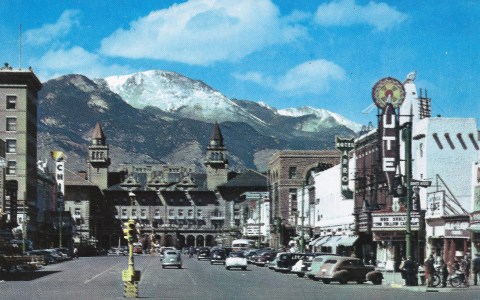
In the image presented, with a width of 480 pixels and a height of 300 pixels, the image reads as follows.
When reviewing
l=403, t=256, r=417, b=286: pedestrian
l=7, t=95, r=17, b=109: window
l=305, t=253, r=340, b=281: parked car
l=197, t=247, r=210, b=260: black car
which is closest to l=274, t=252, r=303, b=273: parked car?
l=305, t=253, r=340, b=281: parked car

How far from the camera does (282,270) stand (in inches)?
3100

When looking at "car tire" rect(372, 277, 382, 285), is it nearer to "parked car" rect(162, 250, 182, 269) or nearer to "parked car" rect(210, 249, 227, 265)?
"parked car" rect(162, 250, 182, 269)

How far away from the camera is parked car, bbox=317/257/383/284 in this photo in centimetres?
5666

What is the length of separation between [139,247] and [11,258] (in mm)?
113847

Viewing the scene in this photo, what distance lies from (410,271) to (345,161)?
45105 mm

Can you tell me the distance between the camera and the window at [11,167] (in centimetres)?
13612

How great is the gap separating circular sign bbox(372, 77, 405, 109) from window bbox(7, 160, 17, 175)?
2917 inches

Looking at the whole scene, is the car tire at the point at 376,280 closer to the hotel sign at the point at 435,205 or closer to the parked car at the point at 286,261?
the hotel sign at the point at 435,205

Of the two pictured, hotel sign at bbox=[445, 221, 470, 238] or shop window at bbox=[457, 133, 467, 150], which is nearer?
hotel sign at bbox=[445, 221, 470, 238]

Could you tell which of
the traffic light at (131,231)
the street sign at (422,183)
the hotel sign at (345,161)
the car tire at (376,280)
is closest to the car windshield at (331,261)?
the car tire at (376,280)

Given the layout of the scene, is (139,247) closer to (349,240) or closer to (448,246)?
(349,240)

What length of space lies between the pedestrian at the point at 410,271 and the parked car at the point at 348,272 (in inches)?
139

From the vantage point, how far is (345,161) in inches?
3846

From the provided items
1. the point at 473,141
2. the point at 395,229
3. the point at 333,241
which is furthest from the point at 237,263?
the point at 473,141
